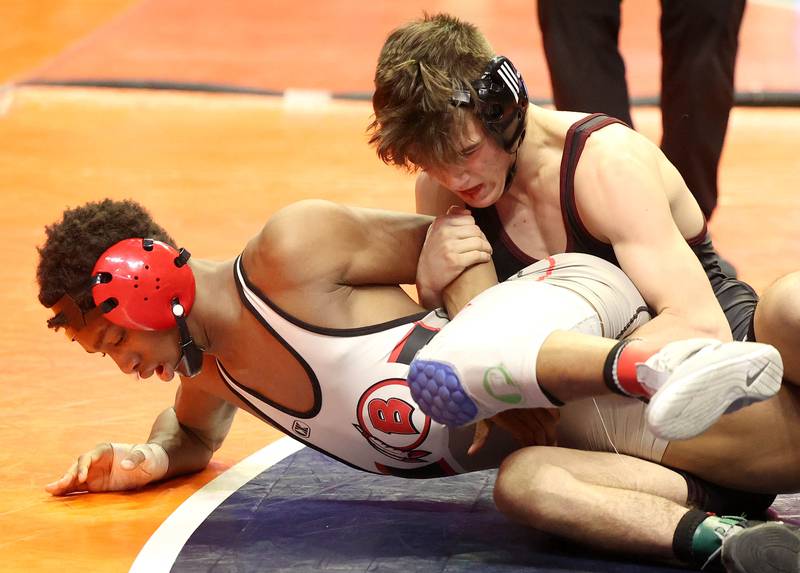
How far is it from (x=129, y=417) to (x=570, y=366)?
74.9 inches

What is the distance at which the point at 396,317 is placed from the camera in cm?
323

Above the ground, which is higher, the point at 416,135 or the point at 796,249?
the point at 416,135

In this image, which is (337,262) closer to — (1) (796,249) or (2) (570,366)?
(2) (570,366)

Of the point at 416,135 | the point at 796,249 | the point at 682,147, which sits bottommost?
the point at 796,249

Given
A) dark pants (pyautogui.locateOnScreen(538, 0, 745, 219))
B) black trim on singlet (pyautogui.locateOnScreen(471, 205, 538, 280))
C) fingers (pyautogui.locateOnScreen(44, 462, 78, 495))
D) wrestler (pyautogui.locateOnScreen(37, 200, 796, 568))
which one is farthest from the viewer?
dark pants (pyautogui.locateOnScreen(538, 0, 745, 219))

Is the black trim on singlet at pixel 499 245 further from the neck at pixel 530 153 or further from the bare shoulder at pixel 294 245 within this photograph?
the bare shoulder at pixel 294 245

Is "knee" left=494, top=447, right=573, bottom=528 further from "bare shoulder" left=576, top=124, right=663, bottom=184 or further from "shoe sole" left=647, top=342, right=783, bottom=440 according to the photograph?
"bare shoulder" left=576, top=124, right=663, bottom=184

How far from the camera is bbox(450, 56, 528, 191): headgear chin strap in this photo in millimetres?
3115

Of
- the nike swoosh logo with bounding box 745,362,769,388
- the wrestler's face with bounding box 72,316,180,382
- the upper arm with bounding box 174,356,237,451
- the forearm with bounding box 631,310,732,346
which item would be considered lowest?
the upper arm with bounding box 174,356,237,451

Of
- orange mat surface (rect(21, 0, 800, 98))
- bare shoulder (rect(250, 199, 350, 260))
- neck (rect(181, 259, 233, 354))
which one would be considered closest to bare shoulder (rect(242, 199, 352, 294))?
bare shoulder (rect(250, 199, 350, 260))

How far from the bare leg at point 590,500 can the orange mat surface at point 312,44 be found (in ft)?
23.1

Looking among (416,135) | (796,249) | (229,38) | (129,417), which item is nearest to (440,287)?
(416,135)

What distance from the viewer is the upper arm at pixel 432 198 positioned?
349 cm

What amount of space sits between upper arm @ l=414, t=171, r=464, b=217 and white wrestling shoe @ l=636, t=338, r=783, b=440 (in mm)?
1050
